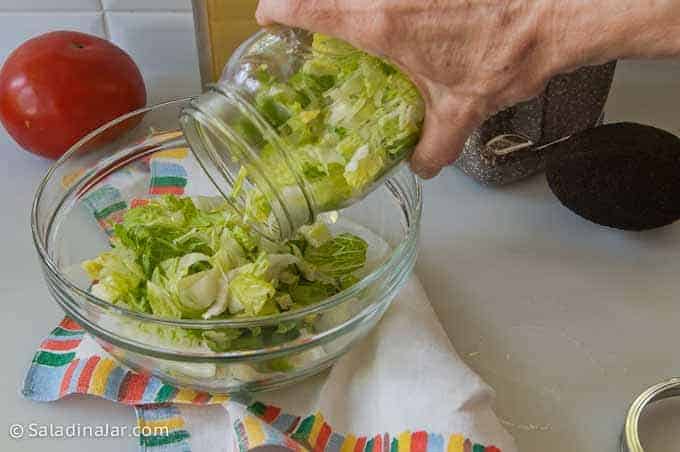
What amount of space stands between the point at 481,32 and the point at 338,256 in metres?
0.30

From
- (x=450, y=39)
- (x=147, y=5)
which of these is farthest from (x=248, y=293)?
(x=147, y=5)

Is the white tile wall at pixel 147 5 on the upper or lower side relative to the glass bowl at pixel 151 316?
upper

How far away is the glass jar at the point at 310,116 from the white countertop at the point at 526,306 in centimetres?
27

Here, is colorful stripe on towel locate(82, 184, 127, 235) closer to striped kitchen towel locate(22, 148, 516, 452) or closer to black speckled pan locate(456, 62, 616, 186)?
striped kitchen towel locate(22, 148, 516, 452)

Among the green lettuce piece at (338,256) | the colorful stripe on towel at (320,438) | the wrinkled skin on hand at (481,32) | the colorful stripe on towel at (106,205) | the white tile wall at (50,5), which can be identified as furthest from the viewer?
the white tile wall at (50,5)

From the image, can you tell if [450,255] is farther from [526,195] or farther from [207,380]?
[207,380]

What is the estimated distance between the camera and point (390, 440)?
70 centimetres

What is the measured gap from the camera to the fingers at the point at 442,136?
0.64 m

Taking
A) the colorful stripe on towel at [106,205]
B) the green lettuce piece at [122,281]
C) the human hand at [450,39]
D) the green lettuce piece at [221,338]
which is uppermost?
the human hand at [450,39]

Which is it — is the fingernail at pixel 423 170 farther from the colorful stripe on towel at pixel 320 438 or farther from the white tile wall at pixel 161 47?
the white tile wall at pixel 161 47

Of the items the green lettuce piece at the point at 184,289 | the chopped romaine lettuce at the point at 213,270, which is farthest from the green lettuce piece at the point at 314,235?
the green lettuce piece at the point at 184,289

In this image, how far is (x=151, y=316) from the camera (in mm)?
647

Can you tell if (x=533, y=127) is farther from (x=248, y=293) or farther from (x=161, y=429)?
(x=161, y=429)

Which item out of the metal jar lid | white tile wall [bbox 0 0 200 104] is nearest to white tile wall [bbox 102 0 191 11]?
white tile wall [bbox 0 0 200 104]
